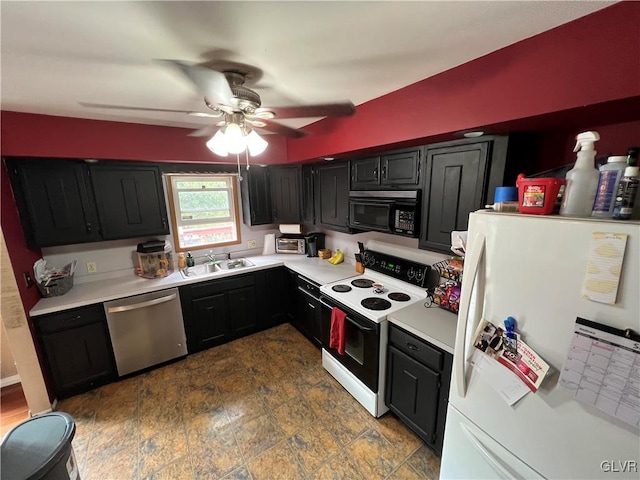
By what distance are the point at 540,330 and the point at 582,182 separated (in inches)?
22.3

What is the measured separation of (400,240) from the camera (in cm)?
246

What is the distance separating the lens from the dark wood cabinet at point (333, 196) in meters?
2.55

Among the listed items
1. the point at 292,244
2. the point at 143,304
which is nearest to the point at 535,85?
the point at 292,244

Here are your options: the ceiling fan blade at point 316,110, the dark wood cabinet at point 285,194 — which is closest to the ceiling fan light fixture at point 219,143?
the ceiling fan blade at point 316,110

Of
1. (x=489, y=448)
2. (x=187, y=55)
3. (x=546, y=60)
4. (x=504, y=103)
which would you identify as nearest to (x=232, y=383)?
(x=489, y=448)

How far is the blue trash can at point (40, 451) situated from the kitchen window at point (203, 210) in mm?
1971

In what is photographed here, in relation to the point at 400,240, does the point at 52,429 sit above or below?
below

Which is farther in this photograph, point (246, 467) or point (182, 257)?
point (182, 257)

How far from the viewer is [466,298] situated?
1147 millimetres

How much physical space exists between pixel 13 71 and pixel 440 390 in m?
2.92

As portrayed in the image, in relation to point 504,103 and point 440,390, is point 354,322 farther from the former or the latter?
point 504,103

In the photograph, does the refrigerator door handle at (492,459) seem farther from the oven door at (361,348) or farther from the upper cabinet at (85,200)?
the upper cabinet at (85,200)

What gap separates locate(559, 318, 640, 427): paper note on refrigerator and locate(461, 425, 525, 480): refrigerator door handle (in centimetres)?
48

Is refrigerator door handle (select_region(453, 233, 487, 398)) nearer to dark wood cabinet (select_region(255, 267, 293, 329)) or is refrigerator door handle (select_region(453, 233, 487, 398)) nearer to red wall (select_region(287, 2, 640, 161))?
red wall (select_region(287, 2, 640, 161))
